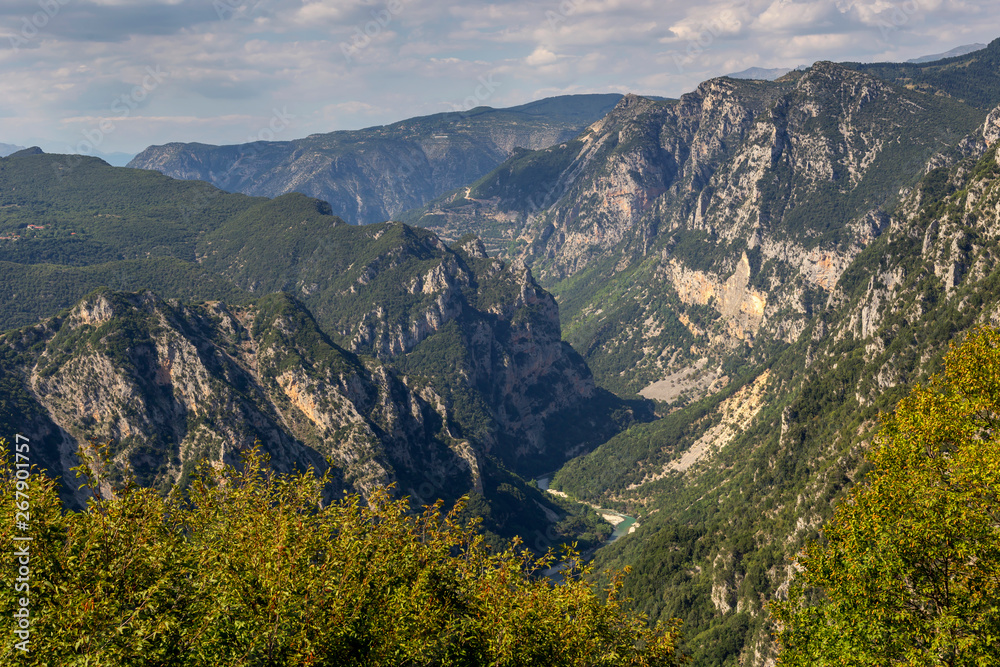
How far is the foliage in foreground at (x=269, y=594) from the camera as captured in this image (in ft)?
104

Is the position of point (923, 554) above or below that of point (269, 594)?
below

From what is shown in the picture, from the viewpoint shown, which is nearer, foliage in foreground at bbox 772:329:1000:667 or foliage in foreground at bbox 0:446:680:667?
foliage in foreground at bbox 0:446:680:667

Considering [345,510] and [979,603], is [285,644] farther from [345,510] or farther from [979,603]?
[979,603]

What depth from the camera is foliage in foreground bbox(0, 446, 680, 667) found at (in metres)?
31.8

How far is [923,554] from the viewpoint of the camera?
138 feet

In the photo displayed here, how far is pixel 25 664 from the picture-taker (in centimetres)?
2917

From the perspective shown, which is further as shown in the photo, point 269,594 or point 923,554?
point 923,554

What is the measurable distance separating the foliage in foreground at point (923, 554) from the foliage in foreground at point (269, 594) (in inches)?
447

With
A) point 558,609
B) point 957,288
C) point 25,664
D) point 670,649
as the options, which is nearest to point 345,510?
point 558,609

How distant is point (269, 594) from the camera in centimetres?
3559

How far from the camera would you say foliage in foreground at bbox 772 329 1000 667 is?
1554 inches

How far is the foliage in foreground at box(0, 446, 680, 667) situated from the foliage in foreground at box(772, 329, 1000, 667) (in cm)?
1136

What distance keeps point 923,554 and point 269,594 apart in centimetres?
4033

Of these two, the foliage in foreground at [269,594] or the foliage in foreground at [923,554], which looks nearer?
the foliage in foreground at [269,594]
